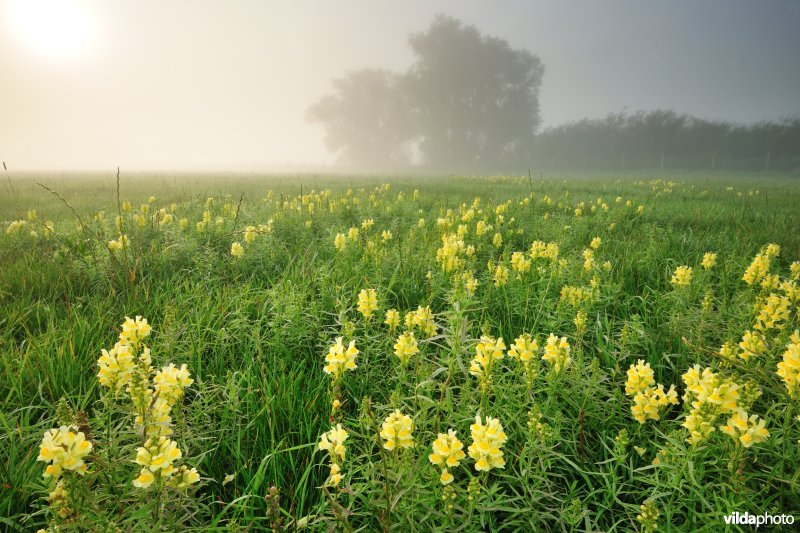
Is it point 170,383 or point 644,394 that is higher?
point 170,383

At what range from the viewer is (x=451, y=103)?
59.6 meters

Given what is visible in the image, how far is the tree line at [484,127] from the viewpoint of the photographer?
4059 centimetres

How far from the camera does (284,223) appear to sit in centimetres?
565

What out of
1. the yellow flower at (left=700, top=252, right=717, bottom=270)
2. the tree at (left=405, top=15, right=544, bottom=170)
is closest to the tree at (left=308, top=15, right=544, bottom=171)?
the tree at (left=405, top=15, right=544, bottom=170)

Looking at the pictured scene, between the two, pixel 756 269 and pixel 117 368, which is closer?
pixel 117 368

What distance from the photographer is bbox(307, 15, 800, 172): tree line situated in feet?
133

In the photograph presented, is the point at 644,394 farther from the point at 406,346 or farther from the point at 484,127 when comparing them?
the point at 484,127

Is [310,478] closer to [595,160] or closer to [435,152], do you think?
[595,160]

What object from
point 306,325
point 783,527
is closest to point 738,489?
point 783,527

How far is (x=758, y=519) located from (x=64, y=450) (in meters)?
2.26

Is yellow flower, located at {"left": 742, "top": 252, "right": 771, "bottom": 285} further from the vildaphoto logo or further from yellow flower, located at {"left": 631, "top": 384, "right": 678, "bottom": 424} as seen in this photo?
the vildaphoto logo

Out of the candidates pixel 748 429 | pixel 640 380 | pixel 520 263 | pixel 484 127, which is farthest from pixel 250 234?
pixel 484 127

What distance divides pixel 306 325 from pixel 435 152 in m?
63.7

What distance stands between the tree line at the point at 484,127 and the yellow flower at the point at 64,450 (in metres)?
43.2
